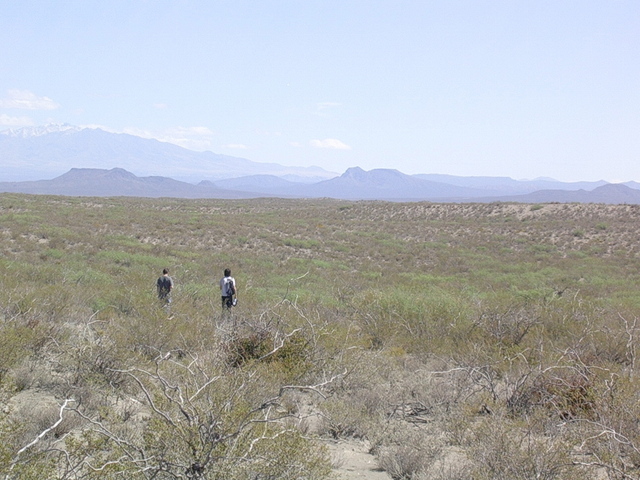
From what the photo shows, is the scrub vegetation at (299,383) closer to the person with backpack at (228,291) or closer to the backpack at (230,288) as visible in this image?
the person with backpack at (228,291)

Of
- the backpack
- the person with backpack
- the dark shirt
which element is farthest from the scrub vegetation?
the backpack

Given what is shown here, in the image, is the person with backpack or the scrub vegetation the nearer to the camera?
the scrub vegetation

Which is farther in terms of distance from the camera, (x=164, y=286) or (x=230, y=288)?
(x=164, y=286)

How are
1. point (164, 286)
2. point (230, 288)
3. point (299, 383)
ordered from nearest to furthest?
point (299, 383)
point (230, 288)
point (164, 286)

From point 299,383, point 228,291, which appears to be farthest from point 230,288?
point 299,383

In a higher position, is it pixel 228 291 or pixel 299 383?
pixel 228 291

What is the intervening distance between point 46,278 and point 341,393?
30.9ft

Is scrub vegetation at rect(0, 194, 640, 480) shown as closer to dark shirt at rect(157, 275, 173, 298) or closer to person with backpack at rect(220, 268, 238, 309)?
dark shirt at rect(157, 275, 173, 298)

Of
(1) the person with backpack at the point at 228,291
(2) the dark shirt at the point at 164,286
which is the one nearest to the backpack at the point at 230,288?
(1) the person with backpack at the point at 228,291

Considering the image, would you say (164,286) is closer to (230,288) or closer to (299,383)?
(230,288)

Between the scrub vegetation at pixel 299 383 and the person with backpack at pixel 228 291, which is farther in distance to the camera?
the person with backpack at pixel 228 291

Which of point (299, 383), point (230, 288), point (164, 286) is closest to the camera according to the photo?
point (299, 383)

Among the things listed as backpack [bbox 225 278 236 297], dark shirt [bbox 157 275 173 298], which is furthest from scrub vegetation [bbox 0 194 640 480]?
backpack [bbox 225 278 236 297]

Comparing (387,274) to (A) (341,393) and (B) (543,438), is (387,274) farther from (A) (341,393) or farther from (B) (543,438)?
(B) (543,438)
